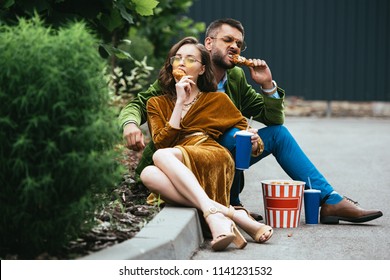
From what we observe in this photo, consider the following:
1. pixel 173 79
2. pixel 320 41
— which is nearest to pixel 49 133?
pixel 173 79

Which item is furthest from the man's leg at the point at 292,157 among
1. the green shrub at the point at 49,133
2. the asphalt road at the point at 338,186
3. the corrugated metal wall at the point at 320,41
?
the corrugated metal wall at the point at 320,41

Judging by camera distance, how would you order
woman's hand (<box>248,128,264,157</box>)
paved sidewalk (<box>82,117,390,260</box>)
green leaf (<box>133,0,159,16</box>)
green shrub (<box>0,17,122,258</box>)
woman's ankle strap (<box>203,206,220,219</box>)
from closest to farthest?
green shrub (<box>0,17,122,258</box>)
paved sidewalk (<box>82,117,390,260</box>)
woman's ankle strap (<box>203,206,220,219</box>)
woman's hand (<box>248,128,264,157</box>)
green leaf (<box>133,0,159,16</box>)

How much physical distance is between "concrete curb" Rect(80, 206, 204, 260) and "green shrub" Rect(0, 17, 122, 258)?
0.87 feet

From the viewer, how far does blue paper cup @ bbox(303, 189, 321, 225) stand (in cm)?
554

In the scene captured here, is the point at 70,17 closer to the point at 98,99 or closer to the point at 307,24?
the point at 98,99

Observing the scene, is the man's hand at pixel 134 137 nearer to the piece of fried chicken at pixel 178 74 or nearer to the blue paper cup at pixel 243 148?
the piece of fried chicken at pixel 178 74

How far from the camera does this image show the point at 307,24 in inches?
598

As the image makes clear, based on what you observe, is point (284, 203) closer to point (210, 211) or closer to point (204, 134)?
point (204, 134)

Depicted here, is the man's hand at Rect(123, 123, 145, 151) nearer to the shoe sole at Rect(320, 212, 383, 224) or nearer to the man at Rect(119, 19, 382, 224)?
the man at Rect(119, 19, 382, 224)

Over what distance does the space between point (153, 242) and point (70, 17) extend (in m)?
2.17

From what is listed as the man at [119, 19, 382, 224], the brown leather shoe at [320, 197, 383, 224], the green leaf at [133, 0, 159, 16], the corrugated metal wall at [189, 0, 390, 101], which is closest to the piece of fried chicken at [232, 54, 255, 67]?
the man at [119, 19, 382, 224]

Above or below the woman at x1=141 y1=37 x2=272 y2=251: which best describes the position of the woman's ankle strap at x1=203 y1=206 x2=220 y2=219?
below

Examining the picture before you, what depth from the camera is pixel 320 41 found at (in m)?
15.2
